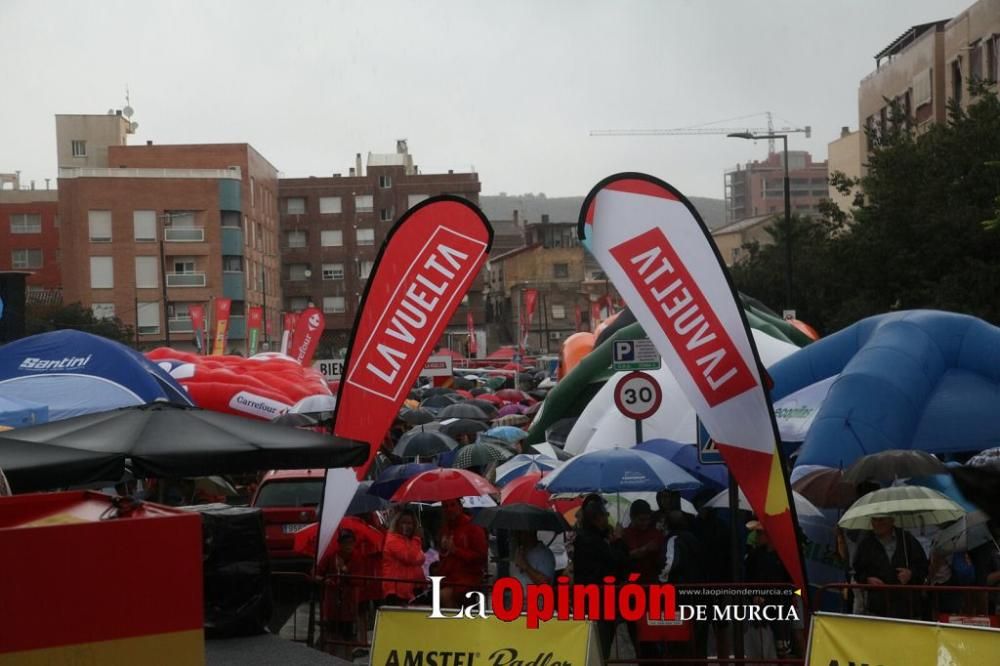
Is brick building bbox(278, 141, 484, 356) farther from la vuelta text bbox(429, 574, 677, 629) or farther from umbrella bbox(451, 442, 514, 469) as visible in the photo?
la vuelta text bbox(429, 574, 677, 629)

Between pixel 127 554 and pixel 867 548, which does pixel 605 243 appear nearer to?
pixel 867 548

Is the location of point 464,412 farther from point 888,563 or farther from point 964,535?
point 888,563

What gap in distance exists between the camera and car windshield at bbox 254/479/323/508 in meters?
18.5

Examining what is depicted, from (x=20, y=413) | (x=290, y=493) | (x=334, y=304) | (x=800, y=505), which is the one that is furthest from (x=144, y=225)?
(x=800, y=505)

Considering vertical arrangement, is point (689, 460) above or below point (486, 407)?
above

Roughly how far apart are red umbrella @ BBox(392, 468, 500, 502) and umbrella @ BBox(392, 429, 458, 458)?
25.4ft

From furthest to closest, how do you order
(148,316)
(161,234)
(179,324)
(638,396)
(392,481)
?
(179,324)
(148,316)
(161,234)
(638,396)
(392,481)

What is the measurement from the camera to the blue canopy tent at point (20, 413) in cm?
1636

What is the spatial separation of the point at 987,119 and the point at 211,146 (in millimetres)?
58804

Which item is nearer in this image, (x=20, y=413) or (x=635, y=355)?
(x=20, y=413)

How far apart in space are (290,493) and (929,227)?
20.6 metres

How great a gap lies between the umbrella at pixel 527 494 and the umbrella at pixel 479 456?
204 inches

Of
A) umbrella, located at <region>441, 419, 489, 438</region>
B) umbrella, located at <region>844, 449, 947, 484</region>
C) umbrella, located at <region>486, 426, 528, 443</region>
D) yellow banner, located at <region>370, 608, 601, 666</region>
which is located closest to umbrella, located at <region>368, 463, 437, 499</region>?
umbrella, located at <region>844, 449, 947, 484</region>

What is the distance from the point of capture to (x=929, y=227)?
34594mm
